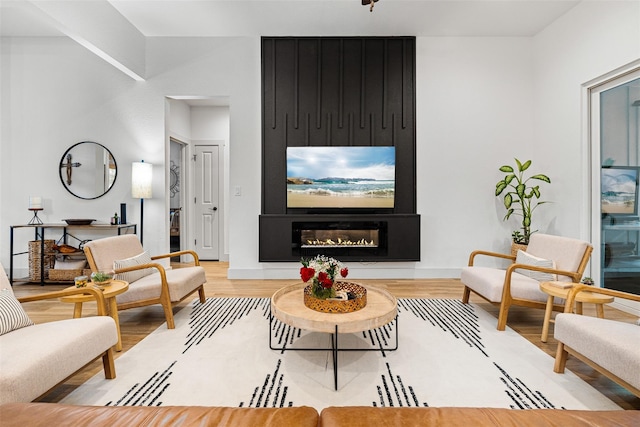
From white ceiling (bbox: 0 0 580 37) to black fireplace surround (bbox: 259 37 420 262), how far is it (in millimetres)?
270

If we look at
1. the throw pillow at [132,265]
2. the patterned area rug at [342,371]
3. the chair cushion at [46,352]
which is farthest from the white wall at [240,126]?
the chair cushion at [46,352]

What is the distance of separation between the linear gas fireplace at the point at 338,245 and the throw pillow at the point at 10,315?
293 centimetres

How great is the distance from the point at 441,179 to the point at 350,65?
6.88ft

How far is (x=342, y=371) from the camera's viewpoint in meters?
2.19

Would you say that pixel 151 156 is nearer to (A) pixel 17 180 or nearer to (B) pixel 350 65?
(A) pixel 17 180

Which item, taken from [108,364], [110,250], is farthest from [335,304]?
[110,250]

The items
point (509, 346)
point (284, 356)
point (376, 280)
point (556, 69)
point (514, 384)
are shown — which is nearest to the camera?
point (514, 384)

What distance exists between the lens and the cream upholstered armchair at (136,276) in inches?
111

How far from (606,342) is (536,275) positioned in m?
1.34

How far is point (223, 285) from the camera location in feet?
14.7

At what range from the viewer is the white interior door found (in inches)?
251

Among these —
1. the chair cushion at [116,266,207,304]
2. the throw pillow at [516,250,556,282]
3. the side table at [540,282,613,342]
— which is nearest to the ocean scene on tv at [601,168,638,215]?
the throw pillow at [516,250,556,282]

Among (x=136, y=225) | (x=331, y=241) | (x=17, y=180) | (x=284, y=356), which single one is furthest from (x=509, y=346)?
(x=17, y=180)

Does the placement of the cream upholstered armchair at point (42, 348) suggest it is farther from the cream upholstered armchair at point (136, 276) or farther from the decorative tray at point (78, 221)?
the decorative tray at point (78, 221)
